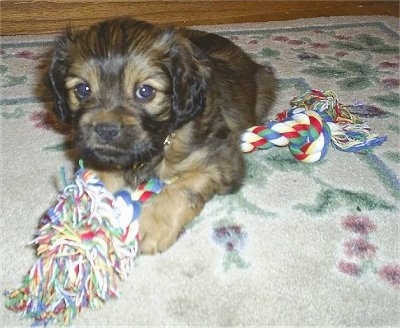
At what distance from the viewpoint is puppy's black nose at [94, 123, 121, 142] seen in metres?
1.27

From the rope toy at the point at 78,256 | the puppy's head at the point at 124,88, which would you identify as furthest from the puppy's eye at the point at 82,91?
the rope toy at the point at 78,256

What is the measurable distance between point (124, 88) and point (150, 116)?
0.31 ft

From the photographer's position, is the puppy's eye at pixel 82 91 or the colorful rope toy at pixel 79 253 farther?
the puppy's eye at pixel 82 91

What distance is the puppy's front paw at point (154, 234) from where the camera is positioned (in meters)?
1.35

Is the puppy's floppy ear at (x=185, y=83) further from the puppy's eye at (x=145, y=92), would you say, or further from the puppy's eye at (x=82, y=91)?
the puppy's eye at (x=82, y=91)

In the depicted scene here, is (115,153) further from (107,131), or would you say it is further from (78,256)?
(78,256)

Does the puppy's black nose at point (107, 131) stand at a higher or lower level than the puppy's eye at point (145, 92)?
lower

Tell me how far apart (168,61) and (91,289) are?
576 millimetres

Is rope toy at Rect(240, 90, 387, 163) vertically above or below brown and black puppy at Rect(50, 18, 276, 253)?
below

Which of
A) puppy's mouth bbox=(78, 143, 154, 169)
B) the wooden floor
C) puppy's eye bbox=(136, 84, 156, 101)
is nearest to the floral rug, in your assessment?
puppy's mouth bbox=(78, 143, 154, 169)

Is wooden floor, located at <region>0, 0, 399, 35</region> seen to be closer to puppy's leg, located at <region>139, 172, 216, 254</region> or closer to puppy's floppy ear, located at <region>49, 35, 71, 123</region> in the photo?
puppy's floppy ear, located at <region>49, 35, 71, 123</region>

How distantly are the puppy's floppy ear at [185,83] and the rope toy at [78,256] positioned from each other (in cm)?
28

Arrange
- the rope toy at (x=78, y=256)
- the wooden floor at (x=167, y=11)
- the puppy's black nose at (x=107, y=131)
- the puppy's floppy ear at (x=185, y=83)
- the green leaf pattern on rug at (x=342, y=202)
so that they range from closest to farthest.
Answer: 1. the rope toy at (x=78, y=256)
2. the puppy's black nose at (x=107, y=131)
3. the puppy's floppy ear at (x=185, y=83)
4. the green leaf pattern on rug at (x=342, y=202)
5. the wooden floor at (x=167, y=11)

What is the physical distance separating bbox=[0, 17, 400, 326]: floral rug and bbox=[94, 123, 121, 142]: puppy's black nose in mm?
302
